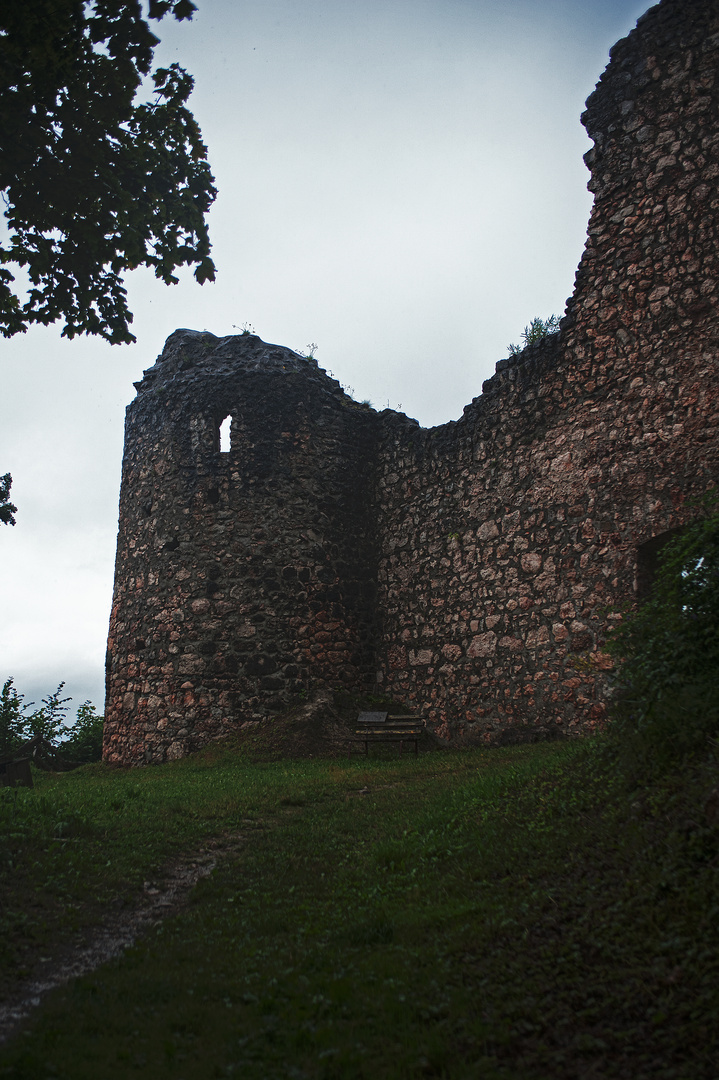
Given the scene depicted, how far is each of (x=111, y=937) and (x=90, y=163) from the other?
17.9ft

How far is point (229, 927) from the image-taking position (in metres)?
4.20

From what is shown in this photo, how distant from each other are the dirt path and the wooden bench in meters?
4.90

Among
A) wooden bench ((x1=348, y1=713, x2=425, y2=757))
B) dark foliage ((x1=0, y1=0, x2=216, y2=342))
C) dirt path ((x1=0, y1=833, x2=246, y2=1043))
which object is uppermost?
dark foliage ((x1=0, y1=0, x2=216, y2=342))

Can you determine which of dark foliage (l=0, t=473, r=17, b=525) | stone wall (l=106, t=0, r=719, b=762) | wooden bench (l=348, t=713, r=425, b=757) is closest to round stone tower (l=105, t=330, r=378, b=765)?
stone wall (l=106, t=0, r=719, b=762)

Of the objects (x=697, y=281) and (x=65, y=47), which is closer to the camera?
(x=65, y=47)

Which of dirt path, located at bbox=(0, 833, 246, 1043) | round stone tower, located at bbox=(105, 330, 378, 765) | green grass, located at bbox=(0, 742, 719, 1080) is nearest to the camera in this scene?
green grass, located at bbox=(0, 742, 719, 1080)

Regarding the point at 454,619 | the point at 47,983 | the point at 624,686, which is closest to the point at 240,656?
the point at 454,619

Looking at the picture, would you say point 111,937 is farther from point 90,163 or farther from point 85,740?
point 85,740

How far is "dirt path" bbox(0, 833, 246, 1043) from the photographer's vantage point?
132 inches

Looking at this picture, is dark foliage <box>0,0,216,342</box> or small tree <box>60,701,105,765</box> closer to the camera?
dark foliage <box>0,0,216,342</box>

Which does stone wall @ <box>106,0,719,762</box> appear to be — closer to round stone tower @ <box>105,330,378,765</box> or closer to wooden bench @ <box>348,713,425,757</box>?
round stone tower @ <box>105,330,378,765</box>

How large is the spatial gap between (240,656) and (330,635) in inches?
63.7

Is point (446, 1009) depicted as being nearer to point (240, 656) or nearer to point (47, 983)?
point (47, 983)

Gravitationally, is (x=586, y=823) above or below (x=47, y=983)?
above
